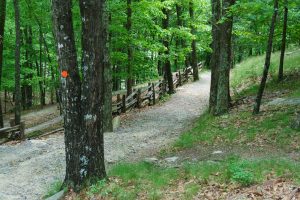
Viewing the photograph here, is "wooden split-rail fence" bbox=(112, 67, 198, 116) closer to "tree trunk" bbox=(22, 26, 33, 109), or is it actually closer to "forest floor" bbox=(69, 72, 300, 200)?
"forest floor" bbox=(69, 72, 300, 200)

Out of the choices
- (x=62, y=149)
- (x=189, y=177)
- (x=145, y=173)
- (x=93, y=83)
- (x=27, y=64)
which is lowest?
(x=62, y=149)

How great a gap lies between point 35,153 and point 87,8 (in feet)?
22.2

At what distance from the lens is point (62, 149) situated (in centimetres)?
1230

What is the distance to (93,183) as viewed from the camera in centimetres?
744

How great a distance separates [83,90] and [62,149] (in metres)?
5.66

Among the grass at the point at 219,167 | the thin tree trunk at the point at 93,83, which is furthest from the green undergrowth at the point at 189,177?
the thin tree trunk at the point at 93,83

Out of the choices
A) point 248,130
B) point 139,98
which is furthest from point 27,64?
point 248,130

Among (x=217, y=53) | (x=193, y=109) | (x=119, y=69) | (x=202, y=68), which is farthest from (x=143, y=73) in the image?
(x=202, y=68)

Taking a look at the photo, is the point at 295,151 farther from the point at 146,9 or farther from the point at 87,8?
the point at 146,9

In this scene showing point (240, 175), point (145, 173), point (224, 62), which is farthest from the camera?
point (224, 62)

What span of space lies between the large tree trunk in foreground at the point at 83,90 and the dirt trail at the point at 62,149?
5.30ft

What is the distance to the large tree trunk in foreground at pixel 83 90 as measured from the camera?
701cm

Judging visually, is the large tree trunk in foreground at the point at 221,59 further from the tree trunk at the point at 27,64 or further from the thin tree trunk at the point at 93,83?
the tree trunk at the point at 27,64

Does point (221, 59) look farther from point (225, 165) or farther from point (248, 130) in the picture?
point (225, 165)
